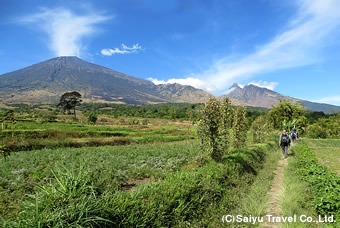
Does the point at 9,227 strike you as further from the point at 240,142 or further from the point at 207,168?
the point at 240,142

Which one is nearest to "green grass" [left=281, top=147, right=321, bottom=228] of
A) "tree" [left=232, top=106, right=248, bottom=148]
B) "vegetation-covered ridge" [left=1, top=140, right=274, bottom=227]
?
"vegetation-covered ridge" [left=1, top=140, right=274, bottom=227]

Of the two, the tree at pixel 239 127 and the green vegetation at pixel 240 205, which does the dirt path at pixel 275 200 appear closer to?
the green vegetation at pixel 240 205

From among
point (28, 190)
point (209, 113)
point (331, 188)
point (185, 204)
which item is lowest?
point (28, 190)

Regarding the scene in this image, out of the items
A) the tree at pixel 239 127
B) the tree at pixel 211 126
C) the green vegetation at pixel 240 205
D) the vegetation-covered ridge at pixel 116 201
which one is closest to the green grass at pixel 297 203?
the green vegetation at pixel 240 205

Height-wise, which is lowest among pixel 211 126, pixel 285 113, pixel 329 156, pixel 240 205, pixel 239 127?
Result: pixel 329 156

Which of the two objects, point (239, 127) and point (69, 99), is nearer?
point (239, 127)

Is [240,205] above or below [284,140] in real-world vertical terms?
below

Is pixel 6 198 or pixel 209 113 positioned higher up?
pixel 209 113

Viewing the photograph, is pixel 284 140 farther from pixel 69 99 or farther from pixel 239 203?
pixel 69 99

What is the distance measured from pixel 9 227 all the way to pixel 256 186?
28.4ft

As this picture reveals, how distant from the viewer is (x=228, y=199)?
6965mm

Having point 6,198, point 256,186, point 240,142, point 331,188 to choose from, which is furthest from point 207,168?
point 240,142

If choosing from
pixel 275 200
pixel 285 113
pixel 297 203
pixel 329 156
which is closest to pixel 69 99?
pixel 285 113

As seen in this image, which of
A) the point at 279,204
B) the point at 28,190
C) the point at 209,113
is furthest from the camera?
the point at 209,113
